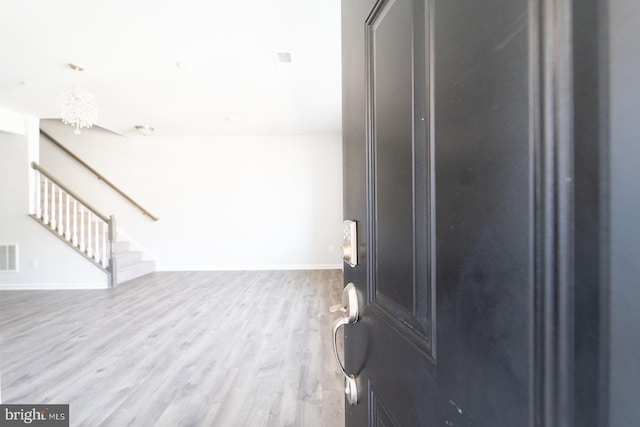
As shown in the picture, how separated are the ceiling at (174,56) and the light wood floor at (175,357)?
2665mm

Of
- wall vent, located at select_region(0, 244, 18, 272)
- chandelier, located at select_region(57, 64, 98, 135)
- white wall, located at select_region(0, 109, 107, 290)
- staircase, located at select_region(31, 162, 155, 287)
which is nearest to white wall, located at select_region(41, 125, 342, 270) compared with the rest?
staircase, located at select_region(31, 162, 155, 287)

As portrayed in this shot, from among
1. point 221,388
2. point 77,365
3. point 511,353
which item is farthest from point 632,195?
point 77,365

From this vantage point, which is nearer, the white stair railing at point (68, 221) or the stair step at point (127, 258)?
the white stair railing at point (68, 221)

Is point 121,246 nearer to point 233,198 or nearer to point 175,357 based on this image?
point 233,198

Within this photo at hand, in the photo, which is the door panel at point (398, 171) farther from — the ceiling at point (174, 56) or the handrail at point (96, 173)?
the handrail at point (96, 173)

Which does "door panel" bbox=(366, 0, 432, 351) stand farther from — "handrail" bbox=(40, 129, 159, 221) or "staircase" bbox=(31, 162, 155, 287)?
"handrail" bbox=(40, 129, 159, 221)

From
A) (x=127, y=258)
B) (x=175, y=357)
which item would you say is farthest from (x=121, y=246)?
(x=175, y=357)

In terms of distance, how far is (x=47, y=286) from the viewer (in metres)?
4.28

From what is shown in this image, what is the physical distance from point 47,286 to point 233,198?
10.3 ft

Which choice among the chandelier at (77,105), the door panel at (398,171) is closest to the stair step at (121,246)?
the chandelier at (77,105)

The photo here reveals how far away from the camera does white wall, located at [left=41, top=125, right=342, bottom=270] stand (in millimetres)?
5504

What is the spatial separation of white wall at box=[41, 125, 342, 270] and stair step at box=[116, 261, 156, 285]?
0.21m

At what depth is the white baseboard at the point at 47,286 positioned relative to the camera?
14.0ft

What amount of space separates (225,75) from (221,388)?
2948 millimetres
